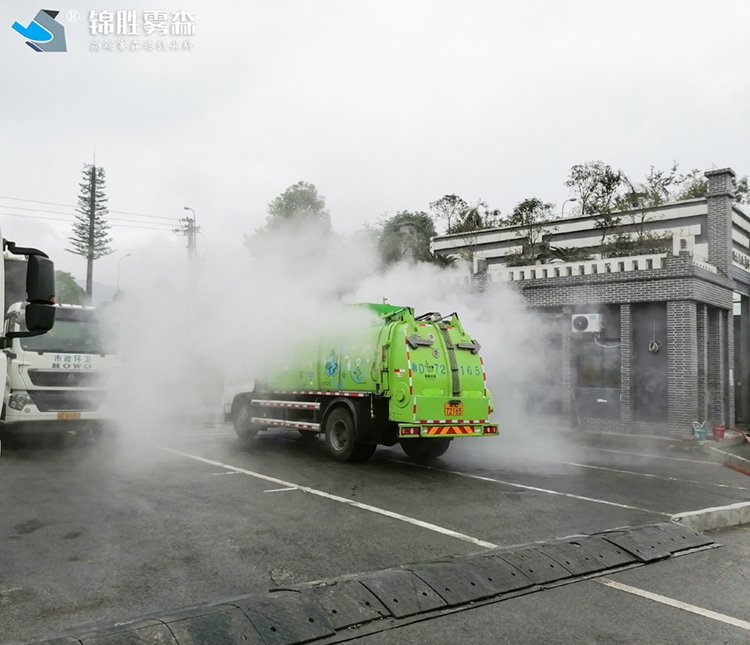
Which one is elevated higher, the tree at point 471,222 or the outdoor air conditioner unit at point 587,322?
the tree at point 471,222

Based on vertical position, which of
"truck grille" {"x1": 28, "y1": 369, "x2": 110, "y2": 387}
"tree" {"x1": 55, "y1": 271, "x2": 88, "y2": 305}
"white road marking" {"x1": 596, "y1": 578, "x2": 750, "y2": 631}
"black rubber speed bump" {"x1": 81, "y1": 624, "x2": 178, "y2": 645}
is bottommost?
"white road marking" {"x1": 596, "y1": 578, "x2": 750, "y2": 631}

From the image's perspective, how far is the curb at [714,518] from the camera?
7.45 metres

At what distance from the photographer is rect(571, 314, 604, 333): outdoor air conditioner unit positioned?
1742 centimetres

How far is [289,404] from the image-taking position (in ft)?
40.4

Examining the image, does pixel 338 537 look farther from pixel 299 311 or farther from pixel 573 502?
pixel 299 311

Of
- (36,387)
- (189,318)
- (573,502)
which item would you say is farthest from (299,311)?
(573,502)

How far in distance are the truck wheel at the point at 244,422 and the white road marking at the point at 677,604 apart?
9.12 metres

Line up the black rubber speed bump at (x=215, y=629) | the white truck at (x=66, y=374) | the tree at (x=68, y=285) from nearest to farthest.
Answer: the black rubber speed bump at (x=215, y=629) < the white truck at (x=66, y=374) < the tree at (x=68, y=285)

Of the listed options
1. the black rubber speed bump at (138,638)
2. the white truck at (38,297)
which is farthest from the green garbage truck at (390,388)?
the black rubber speed bump at (138,638)

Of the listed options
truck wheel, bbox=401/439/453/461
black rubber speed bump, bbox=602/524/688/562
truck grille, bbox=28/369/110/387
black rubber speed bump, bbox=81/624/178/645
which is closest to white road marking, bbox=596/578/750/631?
black rubber speed bump, bbox=602/524/688/562

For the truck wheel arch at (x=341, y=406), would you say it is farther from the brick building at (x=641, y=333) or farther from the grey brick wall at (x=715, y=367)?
the grey brick wall at (x=715, y=367)

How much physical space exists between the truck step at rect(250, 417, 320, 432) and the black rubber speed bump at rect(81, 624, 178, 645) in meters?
7.65

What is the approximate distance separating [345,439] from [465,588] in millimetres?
6252

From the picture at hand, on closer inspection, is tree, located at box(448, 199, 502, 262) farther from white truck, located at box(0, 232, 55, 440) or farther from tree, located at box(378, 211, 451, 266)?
white truck, located at box(0, 232, 55, 440)
